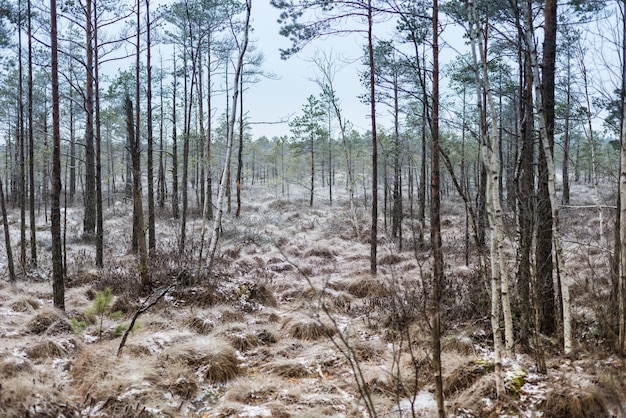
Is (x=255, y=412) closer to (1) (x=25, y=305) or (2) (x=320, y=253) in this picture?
(1) (x=25, y=305)

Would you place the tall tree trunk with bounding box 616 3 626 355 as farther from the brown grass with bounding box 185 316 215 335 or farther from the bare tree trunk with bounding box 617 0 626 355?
the brown grass with bounding box 185 316 215 335

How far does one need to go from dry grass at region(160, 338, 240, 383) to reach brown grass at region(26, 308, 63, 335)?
2369 millimetres

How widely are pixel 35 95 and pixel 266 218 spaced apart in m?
14.0

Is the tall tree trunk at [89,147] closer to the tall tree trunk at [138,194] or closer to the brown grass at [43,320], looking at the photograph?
the tall tree trunk at [138,194]

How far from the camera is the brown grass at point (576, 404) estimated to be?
3.15m

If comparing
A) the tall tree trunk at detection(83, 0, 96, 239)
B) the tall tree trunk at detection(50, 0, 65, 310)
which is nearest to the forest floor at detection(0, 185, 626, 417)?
the tall tree trunk at detection(50, 0, 65, 310)

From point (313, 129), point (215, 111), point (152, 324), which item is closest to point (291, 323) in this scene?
point (152, 324)

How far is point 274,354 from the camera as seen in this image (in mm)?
5367

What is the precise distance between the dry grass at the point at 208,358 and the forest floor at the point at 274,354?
15 millimetres

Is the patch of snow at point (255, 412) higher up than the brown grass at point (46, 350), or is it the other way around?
the brown grass at point (46, 350)

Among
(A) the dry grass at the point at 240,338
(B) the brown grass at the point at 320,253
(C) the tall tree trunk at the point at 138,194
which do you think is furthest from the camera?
(B) the brown grass at the point at 320,253

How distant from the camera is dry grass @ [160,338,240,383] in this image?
15.1 feet

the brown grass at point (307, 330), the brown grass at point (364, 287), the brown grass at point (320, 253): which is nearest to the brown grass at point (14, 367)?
the brown grass at point (307, 330)

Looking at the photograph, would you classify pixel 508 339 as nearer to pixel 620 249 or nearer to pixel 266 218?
pixel 620 249
